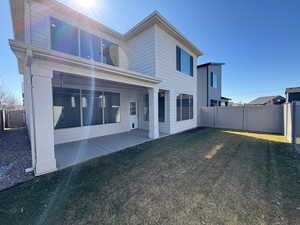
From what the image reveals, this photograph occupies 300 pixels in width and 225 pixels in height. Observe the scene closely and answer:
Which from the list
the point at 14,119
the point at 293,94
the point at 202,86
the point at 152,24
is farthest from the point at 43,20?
the point at 293,94

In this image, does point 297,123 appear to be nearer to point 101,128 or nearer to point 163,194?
point 163,194

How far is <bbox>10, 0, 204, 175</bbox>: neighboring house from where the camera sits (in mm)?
3291

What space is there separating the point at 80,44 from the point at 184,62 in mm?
6577

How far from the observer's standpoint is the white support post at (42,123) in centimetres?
317

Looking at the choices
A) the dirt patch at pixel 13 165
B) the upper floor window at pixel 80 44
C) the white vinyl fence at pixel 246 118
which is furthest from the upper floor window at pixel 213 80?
the dirt patch at pixel 13 165

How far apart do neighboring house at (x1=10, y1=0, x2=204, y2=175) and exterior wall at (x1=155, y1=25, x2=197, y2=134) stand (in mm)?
52

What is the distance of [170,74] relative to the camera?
779cm

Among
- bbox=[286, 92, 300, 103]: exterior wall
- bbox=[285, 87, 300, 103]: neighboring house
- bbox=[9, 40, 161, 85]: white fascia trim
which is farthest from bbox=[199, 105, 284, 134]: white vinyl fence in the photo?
bbox=[286, 92, 300, 103]: exterior wall

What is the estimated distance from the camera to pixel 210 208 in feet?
6.87

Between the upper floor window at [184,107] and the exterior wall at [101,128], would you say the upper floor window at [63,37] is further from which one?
the upper floor window at [184,107]

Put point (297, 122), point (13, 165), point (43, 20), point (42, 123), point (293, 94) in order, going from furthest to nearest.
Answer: point (293, 94)
point (297, 122)
point (43, 20)
point (13, 165)
point (42, 123)

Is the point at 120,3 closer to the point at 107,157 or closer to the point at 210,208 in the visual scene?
the point at 107,157

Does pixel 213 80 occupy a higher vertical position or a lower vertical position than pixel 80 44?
lower

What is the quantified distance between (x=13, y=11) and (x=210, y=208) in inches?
356
